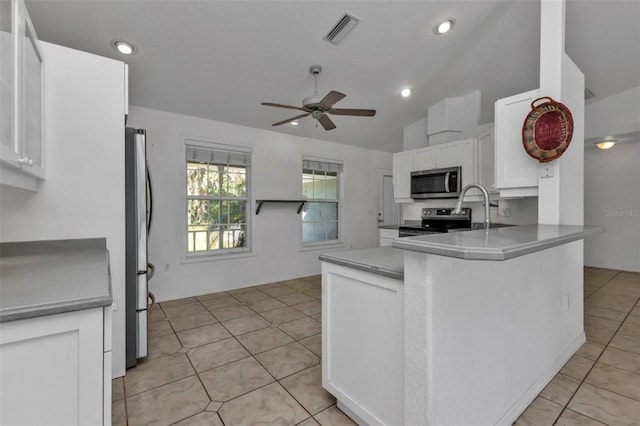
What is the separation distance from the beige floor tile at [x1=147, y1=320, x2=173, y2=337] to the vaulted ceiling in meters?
2.48

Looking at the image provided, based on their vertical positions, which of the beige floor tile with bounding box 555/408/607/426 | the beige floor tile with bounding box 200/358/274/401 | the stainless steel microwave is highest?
the stainless steel microwave

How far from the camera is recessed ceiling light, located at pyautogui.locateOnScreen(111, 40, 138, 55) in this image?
7.87 ft

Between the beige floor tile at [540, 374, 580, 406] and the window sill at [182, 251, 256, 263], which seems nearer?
the beige floor tile at [540, 374, 580, 406]

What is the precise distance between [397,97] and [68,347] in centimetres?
414

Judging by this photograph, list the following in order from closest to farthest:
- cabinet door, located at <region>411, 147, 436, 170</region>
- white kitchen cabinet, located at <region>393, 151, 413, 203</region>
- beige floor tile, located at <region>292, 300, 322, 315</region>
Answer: beige floor tile, located at <region>292, 300, 322, 315</region> → cabinet door, located at <region>411, 147, 436, 170</region> → white kitchen cabinet, located at <region>393, 151, 413, 203</region>

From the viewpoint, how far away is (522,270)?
159 centimetres

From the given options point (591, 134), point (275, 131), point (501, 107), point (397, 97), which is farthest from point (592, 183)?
point (275, 131)

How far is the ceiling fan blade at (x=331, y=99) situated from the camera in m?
2.36

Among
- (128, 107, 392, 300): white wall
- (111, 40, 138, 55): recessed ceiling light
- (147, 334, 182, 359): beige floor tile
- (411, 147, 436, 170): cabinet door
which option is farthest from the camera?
(411, 147, 436, 170): cabinet door

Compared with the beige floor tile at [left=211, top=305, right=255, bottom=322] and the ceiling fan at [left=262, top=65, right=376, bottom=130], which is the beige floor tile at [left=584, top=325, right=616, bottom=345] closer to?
the ceiling fan at [left=262, top=65, right=376, bottom=130]

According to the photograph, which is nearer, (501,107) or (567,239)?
(567,239)

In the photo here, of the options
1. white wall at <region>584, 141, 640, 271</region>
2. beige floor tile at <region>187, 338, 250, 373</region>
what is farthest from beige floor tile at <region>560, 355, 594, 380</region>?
white wall at <region>584, 141, 640, 271</region>

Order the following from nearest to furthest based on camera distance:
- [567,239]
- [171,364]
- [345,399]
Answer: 1. [567,239]
2. [345,399]
3. [171,364]

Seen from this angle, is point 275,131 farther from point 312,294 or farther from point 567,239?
point 567,239
